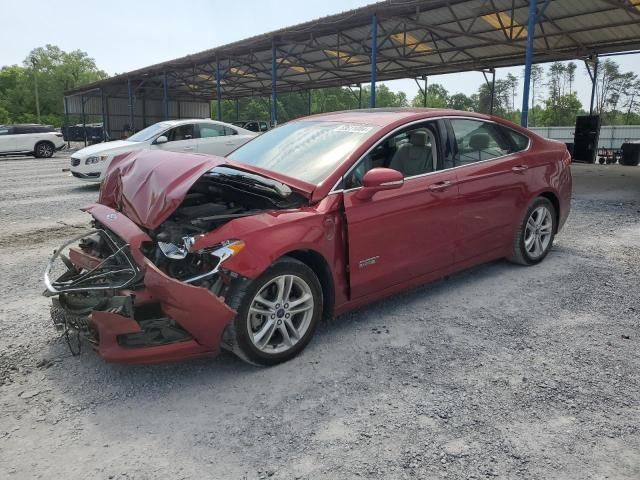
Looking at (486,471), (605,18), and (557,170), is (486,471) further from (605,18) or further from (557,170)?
(605,18)

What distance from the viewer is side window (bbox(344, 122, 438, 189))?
373cm

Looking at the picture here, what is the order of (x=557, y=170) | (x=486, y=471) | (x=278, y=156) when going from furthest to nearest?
(x=557, y=170) → (x=278, y=156) → (x=486, y=471)

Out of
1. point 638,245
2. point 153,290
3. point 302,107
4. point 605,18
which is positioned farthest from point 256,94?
point 302,107

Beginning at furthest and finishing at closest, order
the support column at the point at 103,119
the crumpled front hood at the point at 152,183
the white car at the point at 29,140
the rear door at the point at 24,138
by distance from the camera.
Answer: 1. the support column at the point at 103,119
2. the rear door at the point at 24,138
3. the white car at the point at 29,140
4. the crumpled front hood at the point at 152,183

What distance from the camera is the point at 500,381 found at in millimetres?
2906

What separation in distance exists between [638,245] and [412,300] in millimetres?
3490

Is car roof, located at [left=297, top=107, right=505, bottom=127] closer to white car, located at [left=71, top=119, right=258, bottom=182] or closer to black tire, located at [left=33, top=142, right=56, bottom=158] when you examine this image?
white car, located at [left=71, top=119, right=258, bottom=182]

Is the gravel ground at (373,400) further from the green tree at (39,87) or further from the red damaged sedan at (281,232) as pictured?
the green tree at (39,87)

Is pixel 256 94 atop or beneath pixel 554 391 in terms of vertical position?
atop

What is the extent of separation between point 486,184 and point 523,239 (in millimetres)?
922

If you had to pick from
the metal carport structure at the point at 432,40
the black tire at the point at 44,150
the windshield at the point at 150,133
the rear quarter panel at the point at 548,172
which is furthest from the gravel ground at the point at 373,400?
the black tire at the point at 44,150

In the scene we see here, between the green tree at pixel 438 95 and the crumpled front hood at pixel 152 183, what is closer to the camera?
the crumpled front hood at pixel 152 183

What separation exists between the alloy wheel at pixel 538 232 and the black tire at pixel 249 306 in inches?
109

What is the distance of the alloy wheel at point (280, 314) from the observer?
119 inches
